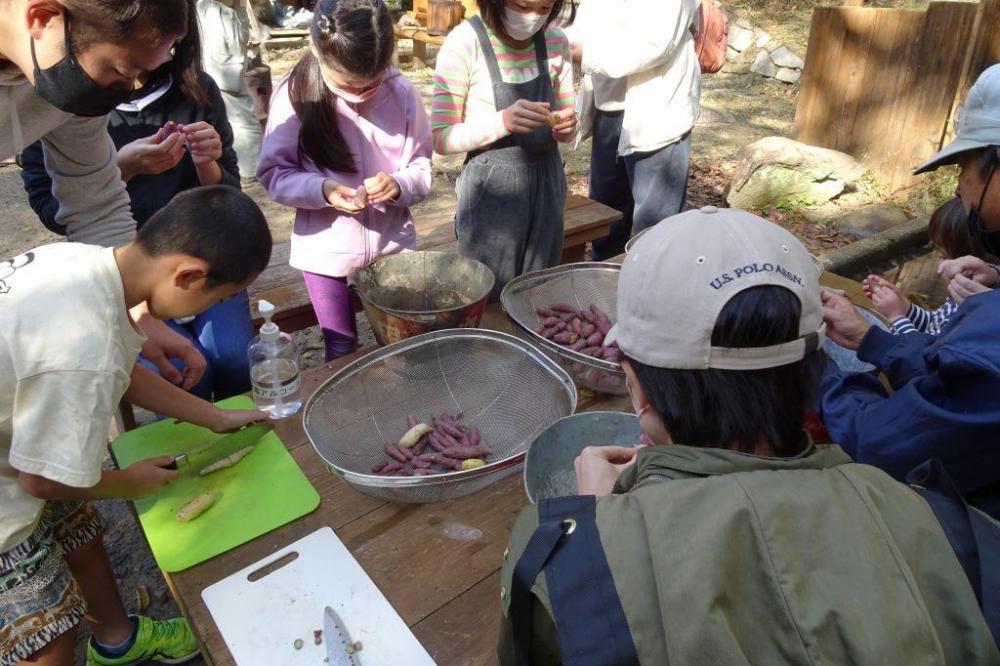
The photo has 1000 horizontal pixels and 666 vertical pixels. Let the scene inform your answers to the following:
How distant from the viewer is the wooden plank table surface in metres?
1.31

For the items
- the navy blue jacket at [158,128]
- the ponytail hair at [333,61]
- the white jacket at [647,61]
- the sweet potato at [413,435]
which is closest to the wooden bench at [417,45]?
the white jacket at [647,61]

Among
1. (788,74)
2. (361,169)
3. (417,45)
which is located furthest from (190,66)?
(788,74)

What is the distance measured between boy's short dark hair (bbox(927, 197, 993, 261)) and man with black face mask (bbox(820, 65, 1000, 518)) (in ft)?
0.78

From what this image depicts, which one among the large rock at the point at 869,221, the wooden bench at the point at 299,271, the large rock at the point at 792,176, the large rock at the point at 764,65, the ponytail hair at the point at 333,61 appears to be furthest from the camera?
the large rock at the point at 764,65

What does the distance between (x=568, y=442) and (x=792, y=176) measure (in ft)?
18.4

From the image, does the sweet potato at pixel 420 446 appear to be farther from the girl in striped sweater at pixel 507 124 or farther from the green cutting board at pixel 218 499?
the girl in striped sweater at pixel 507 124

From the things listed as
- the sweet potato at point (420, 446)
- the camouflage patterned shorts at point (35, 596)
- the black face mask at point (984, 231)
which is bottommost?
the camouflage patterned shorts at point (35, 596)

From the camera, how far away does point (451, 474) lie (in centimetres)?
150

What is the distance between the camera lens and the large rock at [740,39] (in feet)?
36.4

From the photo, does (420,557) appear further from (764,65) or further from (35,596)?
(764,65)

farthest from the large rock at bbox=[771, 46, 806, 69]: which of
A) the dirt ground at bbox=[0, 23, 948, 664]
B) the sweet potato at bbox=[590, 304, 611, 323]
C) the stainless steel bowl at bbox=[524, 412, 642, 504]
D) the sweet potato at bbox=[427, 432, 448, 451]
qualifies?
the sweet potato at bbox=[427, 432, 448, 451]

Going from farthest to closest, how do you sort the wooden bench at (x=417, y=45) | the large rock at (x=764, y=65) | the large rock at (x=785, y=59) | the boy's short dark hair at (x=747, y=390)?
the wooden bench at (x=417, y=45), the large rock at (x=764, y=65), the large rock at (x=785, y=59), the boy's short dark hair at (x=747, y=390)

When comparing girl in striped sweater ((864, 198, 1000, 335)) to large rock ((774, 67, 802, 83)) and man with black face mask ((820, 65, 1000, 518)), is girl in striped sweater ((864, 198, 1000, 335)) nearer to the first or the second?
man with black face mask ((820, 65, 1000, 518))

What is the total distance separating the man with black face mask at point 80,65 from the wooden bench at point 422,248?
931 millimetres
